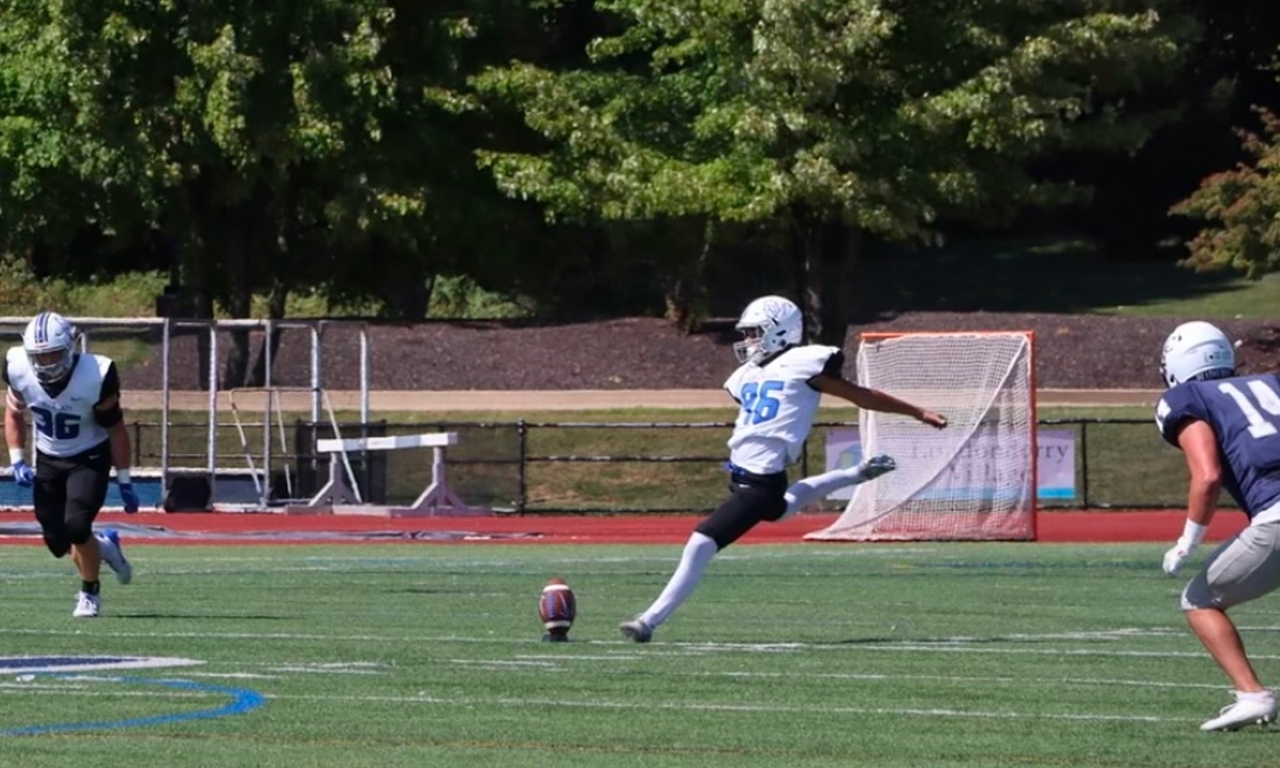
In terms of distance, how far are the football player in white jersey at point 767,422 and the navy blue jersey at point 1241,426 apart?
3815 mm

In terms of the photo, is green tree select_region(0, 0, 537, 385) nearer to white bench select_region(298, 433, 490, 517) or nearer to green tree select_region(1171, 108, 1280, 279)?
white bench select_region(298, 433, 490, 517)

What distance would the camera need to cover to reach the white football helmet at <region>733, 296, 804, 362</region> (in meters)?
12.5

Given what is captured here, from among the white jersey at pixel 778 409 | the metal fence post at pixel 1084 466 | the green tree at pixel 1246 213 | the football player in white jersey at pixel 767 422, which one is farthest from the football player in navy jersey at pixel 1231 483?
the green tree at pixel 1246 213

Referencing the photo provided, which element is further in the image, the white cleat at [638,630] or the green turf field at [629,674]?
the white cleat at [638,630]

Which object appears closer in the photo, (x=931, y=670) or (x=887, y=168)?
(x=931, y=670)

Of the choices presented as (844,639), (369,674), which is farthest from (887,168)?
(369,674)

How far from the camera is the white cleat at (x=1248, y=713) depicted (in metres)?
8.37

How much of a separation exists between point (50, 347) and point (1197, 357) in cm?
714

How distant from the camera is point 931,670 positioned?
429 inches

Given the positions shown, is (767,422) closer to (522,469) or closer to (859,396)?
(859,396)

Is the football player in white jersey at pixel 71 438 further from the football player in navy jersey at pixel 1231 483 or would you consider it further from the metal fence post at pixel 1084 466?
the metal fence post at pixel 1084 466

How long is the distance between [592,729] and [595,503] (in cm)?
2402

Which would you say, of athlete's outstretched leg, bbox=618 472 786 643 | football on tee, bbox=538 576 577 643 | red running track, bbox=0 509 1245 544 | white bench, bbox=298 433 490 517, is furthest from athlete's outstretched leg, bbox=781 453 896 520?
white bench, bbox=298 433 490 517

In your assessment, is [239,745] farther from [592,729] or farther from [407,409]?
[407,409]
